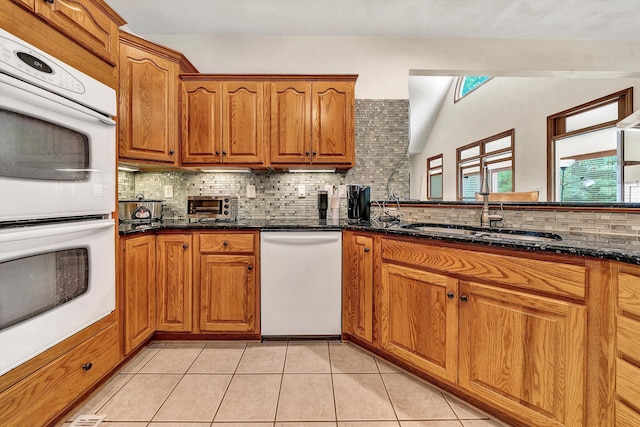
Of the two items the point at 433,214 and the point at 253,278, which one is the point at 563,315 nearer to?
the point at 433,214

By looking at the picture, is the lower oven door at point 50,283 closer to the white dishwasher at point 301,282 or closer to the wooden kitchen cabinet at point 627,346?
the white dishwasher at point 301,282

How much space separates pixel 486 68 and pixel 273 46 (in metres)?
2.05

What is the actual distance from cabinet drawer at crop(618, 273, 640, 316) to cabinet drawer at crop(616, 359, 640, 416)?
186 mm

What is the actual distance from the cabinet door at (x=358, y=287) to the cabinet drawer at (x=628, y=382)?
1.13 m

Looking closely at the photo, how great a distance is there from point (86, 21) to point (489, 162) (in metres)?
4.27

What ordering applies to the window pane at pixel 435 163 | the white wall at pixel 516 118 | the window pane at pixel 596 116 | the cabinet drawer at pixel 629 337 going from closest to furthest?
the cabinet drawer at pixel 629 337 < the window pane at pixel 596 116 < the white wall at pixel 516 118 < the window pane at pixel 435 163

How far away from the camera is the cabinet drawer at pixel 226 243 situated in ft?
6.66

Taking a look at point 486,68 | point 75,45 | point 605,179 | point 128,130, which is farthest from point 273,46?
point 605,179

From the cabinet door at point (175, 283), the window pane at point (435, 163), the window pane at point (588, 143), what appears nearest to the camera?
the cabinet door at point (175, 283)

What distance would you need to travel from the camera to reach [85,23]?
1320 mm

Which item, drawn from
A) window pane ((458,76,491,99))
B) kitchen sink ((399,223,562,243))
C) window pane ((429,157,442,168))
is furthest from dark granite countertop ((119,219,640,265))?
window pane ((458,76,491,99))

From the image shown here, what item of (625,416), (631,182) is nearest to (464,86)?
(631,182)

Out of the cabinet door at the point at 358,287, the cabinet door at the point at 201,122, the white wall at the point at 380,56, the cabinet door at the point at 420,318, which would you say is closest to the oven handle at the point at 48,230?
the cabinet door at the point at 201,122

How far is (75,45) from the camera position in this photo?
1263mm
